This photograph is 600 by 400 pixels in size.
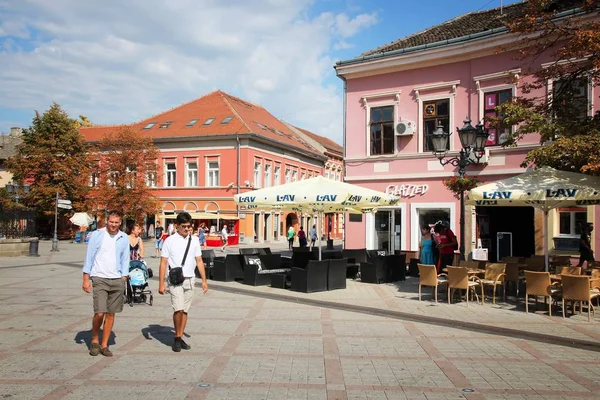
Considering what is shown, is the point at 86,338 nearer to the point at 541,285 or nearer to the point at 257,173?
the point at 541,285

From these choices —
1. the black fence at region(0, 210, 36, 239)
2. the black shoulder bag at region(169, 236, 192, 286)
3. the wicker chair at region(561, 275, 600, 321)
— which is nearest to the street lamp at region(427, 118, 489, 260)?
the wicker chair at region(561, 275, 600, 321)

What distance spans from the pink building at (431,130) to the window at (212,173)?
22882mm

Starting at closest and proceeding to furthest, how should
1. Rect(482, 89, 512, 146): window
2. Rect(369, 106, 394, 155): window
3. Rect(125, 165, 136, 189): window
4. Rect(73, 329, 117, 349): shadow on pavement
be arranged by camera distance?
1. Rect(73, 329, 117, 349): shadow on pavement
2. Rect(482, 89, 512, 146): window
3. Rect(369, 106, 394, 155): window
4. Rect(125, 165, 136, 189): window

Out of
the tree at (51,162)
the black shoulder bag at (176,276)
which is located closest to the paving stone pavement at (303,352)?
the black shoulder bag at (176,276)

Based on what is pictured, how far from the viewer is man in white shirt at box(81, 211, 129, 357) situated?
6.59 m

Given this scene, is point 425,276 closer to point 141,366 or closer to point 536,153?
point 536,153

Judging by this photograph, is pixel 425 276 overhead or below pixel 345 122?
below

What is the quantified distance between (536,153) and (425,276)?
11.6 feet

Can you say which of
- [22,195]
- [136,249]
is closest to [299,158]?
[22,195]

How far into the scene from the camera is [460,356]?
6906 millimetres

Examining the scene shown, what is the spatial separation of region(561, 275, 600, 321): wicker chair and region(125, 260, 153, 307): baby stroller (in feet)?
25.4

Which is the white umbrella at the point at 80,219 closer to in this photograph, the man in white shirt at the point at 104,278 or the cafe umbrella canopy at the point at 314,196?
the cafe umbrella canopy at the point at 314,196

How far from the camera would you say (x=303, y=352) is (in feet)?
22.8

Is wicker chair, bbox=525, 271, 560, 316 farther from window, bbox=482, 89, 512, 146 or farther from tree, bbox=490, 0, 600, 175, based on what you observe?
window, bbox=482, 89, 512, 146
